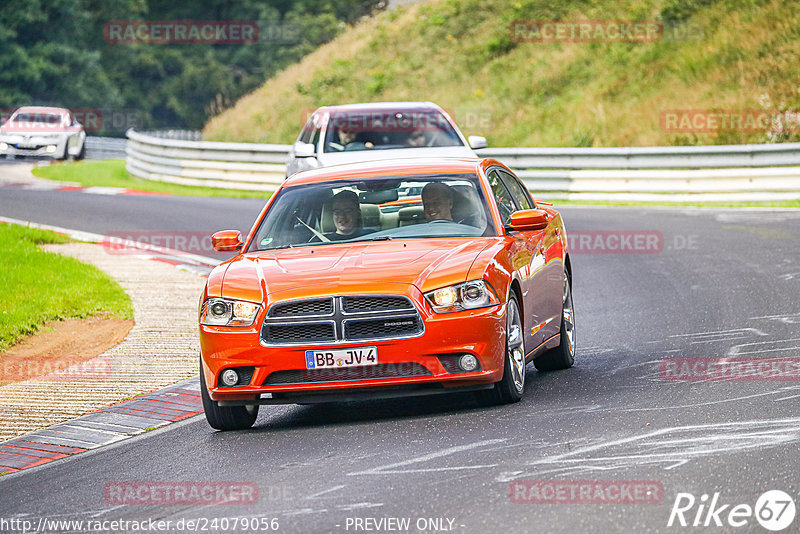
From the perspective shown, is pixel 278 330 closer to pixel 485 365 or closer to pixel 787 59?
pixel 485 365

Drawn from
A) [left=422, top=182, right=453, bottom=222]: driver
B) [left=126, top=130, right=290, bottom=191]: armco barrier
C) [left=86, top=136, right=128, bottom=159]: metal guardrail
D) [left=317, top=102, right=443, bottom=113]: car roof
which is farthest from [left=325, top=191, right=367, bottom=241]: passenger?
[left=86, top=136, right=128, bottom=159]: metal guardrail

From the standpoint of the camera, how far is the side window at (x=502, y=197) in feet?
31.3

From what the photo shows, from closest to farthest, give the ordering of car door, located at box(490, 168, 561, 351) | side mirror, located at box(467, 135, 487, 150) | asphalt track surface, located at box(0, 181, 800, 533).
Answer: asphalt track surface, located at box(0, 181, 800, 533), car door, located at box(490, 168, 561, 351), side mirror, located at box(467, 135, 487, 150)

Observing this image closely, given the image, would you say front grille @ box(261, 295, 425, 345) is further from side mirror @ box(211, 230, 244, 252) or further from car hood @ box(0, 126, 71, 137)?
car hood @ box(0, 126, 71, 137)

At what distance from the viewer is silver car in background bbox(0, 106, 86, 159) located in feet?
126

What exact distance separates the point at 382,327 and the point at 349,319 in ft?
0.67

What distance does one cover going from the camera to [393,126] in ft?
59.3

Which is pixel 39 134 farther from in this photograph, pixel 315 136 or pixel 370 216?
pixel 370 216

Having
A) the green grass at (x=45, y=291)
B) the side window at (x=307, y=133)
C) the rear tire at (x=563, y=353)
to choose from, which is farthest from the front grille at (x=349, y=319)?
the side window at (x=307, y=133)

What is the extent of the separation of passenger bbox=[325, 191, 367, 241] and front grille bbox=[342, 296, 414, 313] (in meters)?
1.30

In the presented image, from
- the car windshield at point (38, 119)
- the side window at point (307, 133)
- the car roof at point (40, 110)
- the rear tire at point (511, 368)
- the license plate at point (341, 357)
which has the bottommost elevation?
the car windshield at point (38, 119)

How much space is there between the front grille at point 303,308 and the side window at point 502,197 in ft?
6.10

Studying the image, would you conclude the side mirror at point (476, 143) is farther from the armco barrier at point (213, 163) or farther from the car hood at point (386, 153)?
the armco barrier at point (213, 163)

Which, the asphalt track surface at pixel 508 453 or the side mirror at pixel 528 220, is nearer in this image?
the asphalt track surface at pixel 508 453
